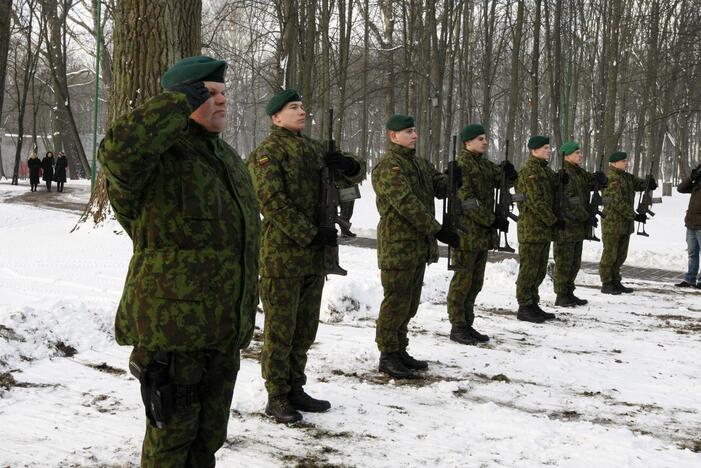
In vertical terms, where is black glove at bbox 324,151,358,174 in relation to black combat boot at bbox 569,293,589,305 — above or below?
above

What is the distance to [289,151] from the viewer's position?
13.1 ft

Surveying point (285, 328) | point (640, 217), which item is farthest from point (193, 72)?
point (640, 217)

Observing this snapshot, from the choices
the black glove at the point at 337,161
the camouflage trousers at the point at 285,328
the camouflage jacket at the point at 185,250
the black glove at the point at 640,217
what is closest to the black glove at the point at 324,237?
the camouflage trousers at the point at 285,328

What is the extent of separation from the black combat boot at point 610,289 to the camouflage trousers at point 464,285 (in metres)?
3.64

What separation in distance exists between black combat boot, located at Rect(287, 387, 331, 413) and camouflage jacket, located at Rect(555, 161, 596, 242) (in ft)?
15.1

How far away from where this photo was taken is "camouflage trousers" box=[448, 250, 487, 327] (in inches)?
240

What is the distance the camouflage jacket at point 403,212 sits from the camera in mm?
4848

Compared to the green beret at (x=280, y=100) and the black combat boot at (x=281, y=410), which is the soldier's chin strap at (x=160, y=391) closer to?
the black combat boot at (x=281, y=410)

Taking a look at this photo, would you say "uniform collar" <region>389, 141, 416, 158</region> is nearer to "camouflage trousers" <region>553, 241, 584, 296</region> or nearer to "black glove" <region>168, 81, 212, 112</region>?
"black glove" <region>168, 81, 212, 112</region>

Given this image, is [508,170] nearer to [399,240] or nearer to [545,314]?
[545,314]

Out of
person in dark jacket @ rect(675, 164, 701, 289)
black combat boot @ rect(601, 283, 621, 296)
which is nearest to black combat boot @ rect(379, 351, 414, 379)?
black combat boot @ rect(601, 283, 621, 296)

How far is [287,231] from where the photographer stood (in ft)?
13.0

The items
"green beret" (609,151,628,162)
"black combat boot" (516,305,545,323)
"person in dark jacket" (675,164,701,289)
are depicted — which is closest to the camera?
"black combat boot" (516,305,545,323)

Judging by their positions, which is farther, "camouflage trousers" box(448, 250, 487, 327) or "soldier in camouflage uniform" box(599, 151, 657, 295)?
"soldier in camouflage uniform" box(599, 151, 657, 295)
